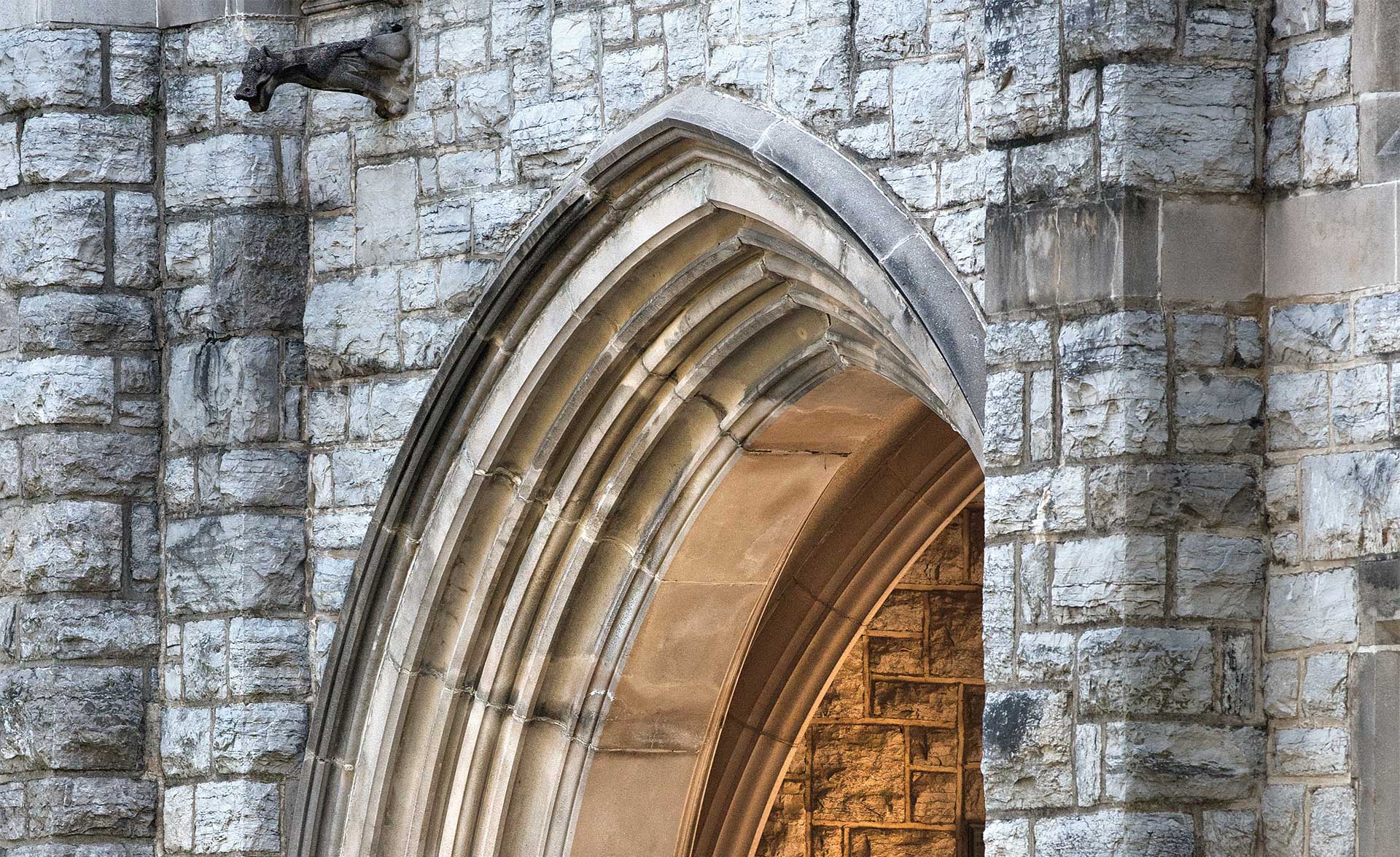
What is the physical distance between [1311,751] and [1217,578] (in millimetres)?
345

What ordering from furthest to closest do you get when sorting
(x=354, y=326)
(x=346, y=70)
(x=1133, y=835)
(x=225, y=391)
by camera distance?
(x=225, y=391), (x=354, y=326), (x=346, y=70), (x=1133, y=835)

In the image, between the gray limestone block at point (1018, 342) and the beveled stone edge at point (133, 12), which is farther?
the beveled stone edge at point (133, 12)

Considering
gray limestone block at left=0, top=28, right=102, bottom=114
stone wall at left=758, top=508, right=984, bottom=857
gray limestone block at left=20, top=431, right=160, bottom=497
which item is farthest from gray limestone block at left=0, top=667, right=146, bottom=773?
stone wall at left=758, top=508, right=984, bottom=857

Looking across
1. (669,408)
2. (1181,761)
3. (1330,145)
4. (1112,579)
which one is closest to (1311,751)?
(1181,761)

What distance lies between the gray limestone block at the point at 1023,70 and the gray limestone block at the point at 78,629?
2951mm

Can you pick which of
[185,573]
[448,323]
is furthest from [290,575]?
[448,323]

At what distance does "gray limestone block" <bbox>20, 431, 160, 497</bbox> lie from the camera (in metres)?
6.92

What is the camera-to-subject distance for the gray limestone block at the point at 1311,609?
15.5 ft

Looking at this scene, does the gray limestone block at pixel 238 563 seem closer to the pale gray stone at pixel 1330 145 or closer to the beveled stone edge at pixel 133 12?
the beveled stone edge at pixel 133 12

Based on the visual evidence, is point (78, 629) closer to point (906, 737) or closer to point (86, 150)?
point (86, 150)

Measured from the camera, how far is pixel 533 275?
6.36m

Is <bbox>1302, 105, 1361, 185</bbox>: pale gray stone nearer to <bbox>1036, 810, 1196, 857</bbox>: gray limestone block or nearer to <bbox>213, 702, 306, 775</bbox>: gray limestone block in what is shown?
<bbox>1036, 810, 1196, 857</bbox>: gray limestone block

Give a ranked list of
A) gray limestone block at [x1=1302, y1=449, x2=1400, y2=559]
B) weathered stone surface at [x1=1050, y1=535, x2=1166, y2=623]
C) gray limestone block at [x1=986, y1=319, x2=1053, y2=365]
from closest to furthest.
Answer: gray limestone block at [x1=1302, y1=449, x2=1400, y2=559] < weathered stone surface at [x1=1050, y1=535, x2=1166, y2=623] < gray limestone block at [x1=986, y1=319, x2=1053, y2=365]

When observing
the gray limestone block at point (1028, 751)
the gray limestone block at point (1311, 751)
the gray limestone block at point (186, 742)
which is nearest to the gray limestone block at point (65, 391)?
the gray limestone block at point (186, 742)
